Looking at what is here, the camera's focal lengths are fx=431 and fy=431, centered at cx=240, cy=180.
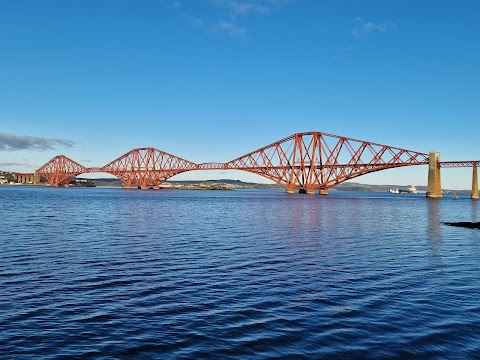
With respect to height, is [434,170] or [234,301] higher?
[434,170]

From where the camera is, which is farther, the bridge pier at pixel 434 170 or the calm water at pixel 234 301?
the bridge pier at pixel 434 170

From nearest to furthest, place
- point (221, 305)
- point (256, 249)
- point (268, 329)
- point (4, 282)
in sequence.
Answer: point (268, 329) < point (221, 305) < point (4, 282) < point (256, 249)

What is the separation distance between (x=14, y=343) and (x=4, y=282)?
619cm

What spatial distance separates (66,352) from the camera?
29.0 ft

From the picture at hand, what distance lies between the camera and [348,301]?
43.3ft

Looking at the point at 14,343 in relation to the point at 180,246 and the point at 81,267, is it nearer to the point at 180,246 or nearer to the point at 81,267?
the point at 81,267

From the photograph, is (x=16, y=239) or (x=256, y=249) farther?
(x=16, y=239)

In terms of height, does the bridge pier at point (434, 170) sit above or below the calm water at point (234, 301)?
above

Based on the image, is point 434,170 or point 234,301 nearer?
point 234,301

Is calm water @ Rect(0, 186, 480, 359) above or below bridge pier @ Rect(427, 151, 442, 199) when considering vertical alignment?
below

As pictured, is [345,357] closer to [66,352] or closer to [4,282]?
[66,352]

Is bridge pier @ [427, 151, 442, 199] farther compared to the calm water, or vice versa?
Answer: bridge pier @ [427, 151, 442, 199]

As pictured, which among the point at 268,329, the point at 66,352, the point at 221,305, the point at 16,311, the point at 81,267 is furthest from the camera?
the point at 81,267

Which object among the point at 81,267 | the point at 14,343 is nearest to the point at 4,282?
the point at 81,267
